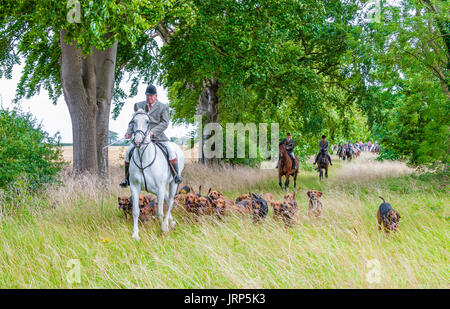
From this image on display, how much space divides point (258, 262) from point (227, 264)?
0.50 metres

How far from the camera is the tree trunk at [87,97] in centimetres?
1141

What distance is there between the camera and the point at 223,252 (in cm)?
492

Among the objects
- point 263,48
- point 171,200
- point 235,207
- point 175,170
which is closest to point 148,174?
point 175,170

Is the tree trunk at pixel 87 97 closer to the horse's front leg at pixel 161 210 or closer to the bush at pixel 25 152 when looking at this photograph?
the bush at pixel 25 152

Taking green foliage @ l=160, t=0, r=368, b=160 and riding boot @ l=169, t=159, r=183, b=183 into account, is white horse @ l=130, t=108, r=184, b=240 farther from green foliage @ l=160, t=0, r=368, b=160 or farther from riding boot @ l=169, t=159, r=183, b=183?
green foliage @ l=160, t=0, r=368, b=160

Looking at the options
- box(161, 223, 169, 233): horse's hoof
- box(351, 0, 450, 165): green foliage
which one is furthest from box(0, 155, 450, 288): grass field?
box(351, 0, 450, 165): green foliage

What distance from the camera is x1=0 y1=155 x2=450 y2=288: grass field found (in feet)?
13.4

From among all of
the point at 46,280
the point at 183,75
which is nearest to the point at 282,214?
the point at 46,280

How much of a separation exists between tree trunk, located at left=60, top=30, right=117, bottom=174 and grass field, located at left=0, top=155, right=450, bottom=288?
385 cm

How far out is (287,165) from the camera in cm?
1415

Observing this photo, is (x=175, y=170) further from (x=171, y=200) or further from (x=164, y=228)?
(x=164, y=228)

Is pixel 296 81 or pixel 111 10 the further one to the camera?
pixel 296 81

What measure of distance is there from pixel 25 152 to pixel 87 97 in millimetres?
3061
